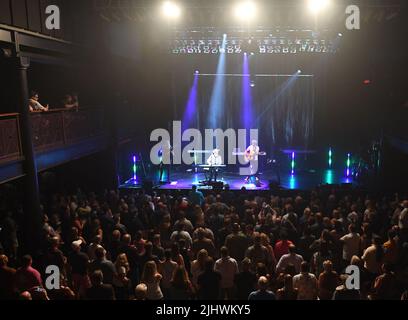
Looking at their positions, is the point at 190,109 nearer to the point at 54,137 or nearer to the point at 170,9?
the point at 170,9

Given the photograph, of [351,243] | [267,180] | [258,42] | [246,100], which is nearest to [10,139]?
[351,243]

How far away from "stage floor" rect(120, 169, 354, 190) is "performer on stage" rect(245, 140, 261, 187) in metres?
0.30

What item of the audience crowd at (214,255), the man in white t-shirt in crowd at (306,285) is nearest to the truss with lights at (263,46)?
the audience crowd at (214,255)

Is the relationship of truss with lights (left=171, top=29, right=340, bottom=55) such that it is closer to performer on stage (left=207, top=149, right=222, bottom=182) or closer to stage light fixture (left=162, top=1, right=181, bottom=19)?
stage light fixture (left=162, top=1, right=181, bottom=19)

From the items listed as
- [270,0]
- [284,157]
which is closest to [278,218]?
[270,0]

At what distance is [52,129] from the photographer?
11.5 meters

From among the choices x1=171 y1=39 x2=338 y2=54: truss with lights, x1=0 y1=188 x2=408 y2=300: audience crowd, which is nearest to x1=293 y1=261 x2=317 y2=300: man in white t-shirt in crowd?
x1=0 y1=188 x2=408 y2=300: audience crowd

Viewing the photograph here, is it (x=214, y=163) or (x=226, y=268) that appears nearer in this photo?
(x=226, y=268)

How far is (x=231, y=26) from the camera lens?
14.3 metres

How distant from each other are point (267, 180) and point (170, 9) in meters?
8.44

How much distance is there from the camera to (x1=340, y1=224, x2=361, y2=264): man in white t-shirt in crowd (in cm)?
786

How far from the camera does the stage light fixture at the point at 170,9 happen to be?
11.6 m

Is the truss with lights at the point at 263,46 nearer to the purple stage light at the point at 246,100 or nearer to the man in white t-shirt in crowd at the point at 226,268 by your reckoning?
the purple stage light at the point at 246,100
